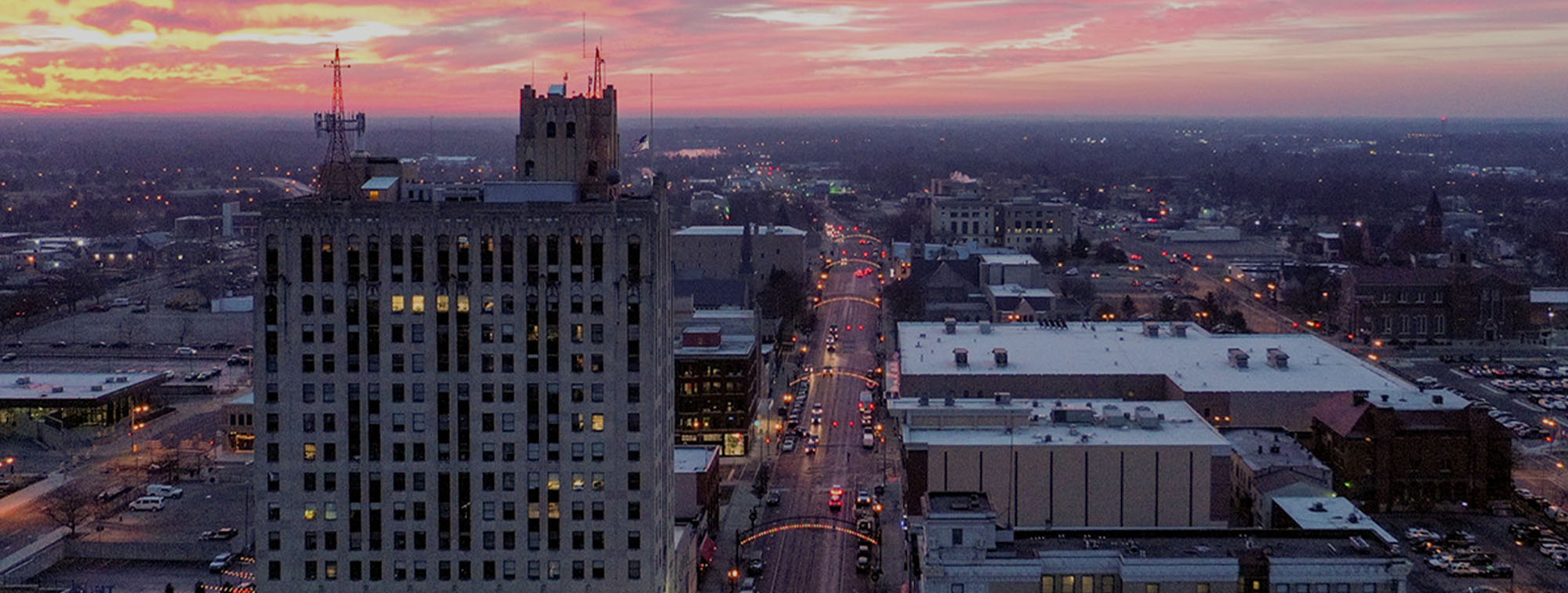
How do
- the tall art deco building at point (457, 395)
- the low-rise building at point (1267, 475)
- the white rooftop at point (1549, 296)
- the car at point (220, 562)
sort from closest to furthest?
1. the tall art deco building at point (457, 395)
2. the car at point (220, 562)
3. the low-rise building at point (1267, 475)
4. the white rooftop at point (1549, 296)

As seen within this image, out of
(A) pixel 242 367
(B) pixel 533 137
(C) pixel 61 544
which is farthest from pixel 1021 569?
(A) pixel 242 367

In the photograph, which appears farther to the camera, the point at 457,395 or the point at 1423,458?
the point at 1423,458

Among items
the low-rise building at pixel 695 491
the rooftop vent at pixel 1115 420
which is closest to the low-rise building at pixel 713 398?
the low-rise building at pixel 695 491

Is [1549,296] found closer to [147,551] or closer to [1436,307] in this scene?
[1436,307]

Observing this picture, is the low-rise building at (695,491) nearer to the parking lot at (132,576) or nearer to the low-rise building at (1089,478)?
the low-rise building at (1089,478)

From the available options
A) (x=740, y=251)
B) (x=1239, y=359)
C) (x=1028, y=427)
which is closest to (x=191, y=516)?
(x=1028, y=427)

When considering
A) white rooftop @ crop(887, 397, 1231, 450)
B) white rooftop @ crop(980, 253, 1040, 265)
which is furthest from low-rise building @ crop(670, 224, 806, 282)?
white rooftop @ crop(887, 397, 1231, 450)

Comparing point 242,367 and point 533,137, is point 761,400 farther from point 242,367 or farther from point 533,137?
point 533,137
